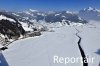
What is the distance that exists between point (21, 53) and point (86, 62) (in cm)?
1416

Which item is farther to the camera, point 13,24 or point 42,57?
point 13,24

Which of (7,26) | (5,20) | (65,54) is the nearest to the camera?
(65,54)

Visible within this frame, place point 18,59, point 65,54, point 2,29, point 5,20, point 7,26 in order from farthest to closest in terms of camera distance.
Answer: point 5,20 < point 7,26 < point 2,29 < point 65,54 < point 18,59

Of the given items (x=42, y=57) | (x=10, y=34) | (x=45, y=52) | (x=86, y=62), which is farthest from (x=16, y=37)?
(x=86, y=62)

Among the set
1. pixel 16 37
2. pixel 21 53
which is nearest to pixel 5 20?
pixel 16 37

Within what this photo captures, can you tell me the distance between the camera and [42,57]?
45656 millimetres

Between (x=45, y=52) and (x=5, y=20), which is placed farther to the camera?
(x=5, y=20)

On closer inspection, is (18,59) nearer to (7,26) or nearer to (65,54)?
(65,54)

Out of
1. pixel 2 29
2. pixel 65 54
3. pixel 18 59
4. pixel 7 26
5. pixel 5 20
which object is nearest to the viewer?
pixel 18 59

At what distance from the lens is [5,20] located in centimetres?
7856

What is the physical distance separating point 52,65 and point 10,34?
108 feet

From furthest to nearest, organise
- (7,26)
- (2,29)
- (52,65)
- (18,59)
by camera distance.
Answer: (7,26)
(2,29)
(18,59)
(52,65)

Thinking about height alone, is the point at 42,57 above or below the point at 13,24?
below

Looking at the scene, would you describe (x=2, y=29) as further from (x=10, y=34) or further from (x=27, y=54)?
(x=27, y=54)
